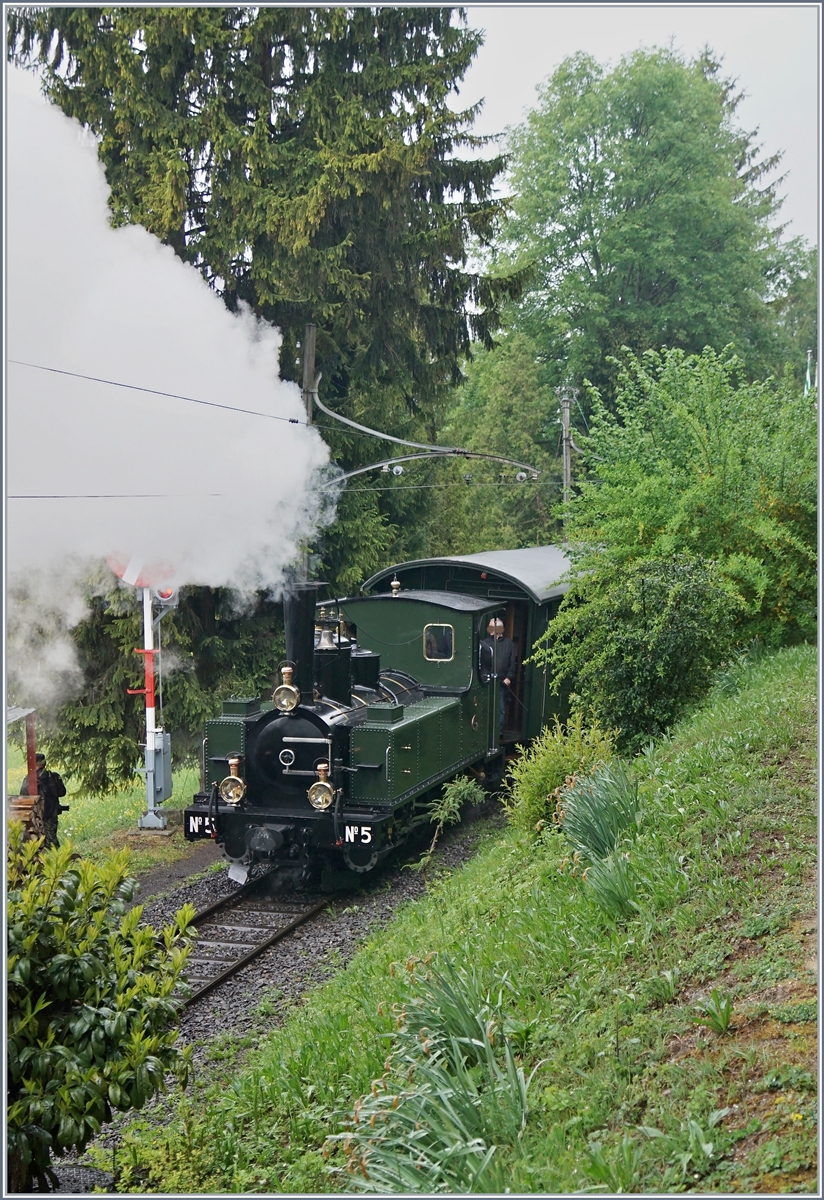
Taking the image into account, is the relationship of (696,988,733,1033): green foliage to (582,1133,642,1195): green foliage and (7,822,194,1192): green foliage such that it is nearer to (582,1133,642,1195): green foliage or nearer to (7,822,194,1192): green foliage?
(582,1133,642,1195): green foliage

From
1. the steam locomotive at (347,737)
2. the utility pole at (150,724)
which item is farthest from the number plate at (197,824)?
the utility pole at (150,724)

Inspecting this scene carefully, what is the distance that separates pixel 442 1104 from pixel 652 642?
22.6 feet

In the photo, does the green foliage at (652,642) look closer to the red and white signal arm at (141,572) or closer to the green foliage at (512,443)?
the red and white signal arm at (141,572)

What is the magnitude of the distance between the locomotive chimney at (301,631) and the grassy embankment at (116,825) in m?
2.52

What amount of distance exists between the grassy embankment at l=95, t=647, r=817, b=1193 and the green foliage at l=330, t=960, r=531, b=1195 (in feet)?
0.05

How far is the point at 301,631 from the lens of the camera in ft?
32.3

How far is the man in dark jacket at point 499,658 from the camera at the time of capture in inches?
503

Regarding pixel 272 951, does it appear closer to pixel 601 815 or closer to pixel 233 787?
pixel 233 787

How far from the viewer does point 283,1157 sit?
5.05 meters

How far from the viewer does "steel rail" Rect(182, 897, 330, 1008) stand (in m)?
7.91

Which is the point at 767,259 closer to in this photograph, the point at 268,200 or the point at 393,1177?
the point at 268,200

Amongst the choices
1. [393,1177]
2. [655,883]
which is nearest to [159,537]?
[655,883]

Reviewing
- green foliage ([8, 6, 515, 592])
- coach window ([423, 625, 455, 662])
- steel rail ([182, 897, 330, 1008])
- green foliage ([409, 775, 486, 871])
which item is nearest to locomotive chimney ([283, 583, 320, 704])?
green foliage ([409, 775, 486, 871])

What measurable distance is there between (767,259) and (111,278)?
2120 cm
